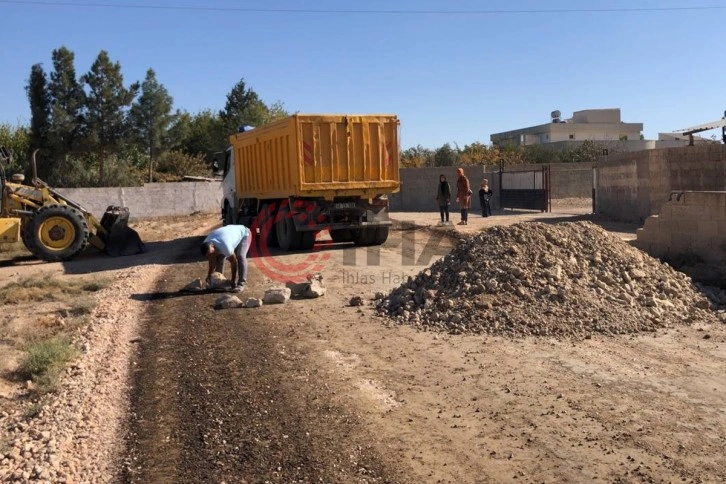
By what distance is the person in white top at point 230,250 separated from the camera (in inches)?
393

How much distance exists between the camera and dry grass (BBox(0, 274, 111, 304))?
10.8m

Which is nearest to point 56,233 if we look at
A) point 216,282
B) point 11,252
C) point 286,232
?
point 11,252

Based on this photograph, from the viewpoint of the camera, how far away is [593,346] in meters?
6.91

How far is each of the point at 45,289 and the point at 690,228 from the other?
33.5 feet

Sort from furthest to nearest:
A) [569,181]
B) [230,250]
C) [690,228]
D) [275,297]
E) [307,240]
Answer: [569,181]
[307,240]
[690,228]
[230,250]
[275,297]

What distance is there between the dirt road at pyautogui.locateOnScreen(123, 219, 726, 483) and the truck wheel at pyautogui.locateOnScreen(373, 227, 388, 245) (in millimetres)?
7721

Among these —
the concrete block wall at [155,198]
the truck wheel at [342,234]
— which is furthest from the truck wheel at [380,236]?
the concrete block wall at [155,198]

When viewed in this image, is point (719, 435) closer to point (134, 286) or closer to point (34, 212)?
point (134, 286)

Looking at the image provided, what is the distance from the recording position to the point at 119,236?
667 inches

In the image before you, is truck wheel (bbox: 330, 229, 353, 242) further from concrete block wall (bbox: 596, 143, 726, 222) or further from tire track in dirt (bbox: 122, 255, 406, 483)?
tire track in dirt (bbox: 122, 255, 406, 483)

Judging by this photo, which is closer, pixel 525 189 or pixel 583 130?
pixel 525 189

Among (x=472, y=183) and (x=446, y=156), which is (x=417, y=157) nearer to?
(x=446, y=156)

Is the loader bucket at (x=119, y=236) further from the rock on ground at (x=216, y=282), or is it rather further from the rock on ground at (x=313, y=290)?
the rock on ground at (x=313, y=290)

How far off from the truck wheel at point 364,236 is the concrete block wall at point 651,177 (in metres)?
7.54
